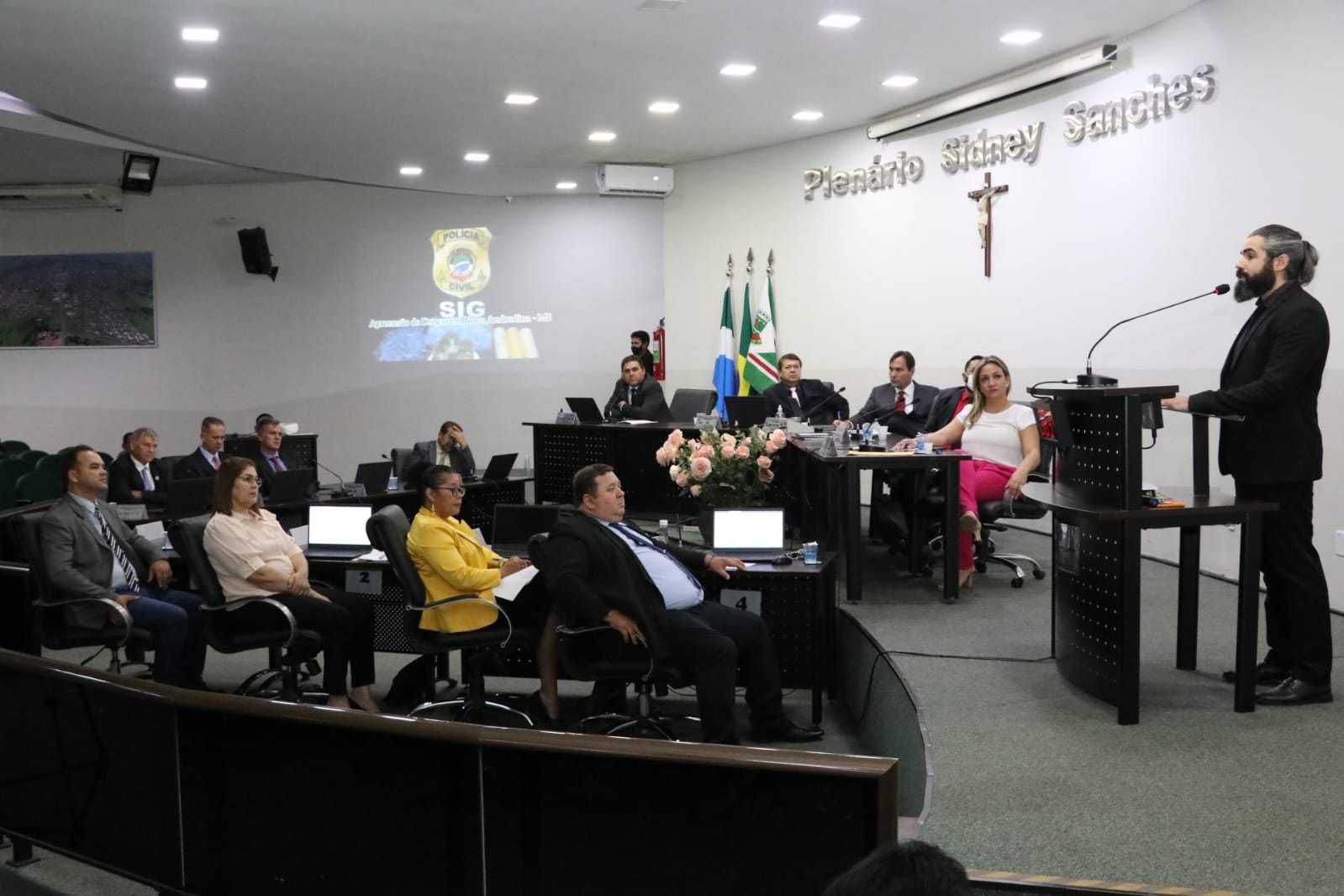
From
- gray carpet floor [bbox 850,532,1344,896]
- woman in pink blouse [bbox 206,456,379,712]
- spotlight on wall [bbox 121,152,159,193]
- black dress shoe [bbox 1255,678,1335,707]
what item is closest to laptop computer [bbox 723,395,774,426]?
gray carpet floor [bbox 850,532,1344,896]

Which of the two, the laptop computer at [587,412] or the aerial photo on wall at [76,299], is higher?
the aerial photo on wall at [76,299]

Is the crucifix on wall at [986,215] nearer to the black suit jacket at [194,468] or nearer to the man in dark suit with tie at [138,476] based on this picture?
the black suit jacket at [194,468]

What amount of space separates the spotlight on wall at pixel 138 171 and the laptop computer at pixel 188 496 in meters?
5.63

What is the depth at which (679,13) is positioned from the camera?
6953 millimetres

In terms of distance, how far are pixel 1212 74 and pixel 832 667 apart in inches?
164

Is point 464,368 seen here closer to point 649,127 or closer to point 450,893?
point 649,127

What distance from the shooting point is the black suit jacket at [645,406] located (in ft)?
34.8

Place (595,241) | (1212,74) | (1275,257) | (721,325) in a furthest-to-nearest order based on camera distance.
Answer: (595,241) → (721,325) → (1212,74) → (1275,257)

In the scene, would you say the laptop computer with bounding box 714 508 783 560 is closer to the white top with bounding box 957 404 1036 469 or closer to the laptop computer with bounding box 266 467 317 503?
the white top with bounding box 957 404 1036 469

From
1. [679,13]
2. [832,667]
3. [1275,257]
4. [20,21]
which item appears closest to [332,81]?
[20,21]

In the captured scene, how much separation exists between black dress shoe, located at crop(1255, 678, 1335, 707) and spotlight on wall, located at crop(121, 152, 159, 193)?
36.2 feet

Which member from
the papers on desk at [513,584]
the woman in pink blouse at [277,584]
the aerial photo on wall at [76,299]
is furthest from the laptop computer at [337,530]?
the aerial photo on wall at [76,299]

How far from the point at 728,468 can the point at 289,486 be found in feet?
10.1

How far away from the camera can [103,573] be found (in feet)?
17.6
